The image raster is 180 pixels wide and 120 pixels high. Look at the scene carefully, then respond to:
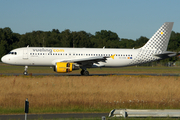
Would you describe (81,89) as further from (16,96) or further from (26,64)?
(26,64)

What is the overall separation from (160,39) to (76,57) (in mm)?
12441

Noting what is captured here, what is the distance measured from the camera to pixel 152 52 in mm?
35969

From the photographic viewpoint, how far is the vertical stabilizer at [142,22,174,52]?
3630cm

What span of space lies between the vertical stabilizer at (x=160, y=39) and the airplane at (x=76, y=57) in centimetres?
45

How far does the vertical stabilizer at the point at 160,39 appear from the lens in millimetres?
36303

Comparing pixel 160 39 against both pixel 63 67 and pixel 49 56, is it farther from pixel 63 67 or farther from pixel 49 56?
pixel 49 56

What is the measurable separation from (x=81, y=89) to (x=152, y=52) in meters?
18.5

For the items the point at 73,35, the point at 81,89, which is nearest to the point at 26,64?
the point at 81,89

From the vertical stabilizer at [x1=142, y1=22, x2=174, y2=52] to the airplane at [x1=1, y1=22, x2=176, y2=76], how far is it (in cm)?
45

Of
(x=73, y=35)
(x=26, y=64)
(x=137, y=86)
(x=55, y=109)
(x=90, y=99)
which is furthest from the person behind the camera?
(x=73, y=35)

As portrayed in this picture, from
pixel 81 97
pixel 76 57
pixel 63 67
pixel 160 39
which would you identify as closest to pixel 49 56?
pixel 63 67

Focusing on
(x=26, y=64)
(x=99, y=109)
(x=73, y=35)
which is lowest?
(x=99, y=109)

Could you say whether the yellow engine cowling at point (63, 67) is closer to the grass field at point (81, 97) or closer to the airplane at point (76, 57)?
the airplane at point (76, 57)

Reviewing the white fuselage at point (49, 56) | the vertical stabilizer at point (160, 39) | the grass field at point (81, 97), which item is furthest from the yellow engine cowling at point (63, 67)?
the vertical stabilizer at point (160, 39)
